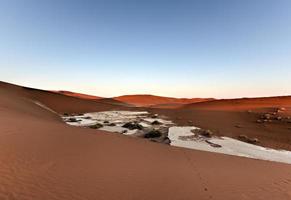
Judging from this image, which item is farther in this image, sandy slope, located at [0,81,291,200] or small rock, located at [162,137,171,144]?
small rock, located at [162,137,171,144]

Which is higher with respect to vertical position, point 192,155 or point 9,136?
point 9,136

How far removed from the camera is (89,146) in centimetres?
1120

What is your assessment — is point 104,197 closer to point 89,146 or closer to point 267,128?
point 89,146

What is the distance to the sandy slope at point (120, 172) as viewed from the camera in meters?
6.45

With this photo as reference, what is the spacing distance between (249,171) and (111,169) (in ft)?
16.6

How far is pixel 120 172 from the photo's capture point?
8.22m

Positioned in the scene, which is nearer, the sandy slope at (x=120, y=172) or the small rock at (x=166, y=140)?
the sandy slope at (x=120, y=172)

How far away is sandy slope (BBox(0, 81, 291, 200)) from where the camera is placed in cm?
645

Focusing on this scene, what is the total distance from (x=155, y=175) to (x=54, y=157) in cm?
357

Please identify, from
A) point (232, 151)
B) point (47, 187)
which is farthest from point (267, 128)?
point (47, 187)

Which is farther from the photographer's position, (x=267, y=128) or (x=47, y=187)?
(x=267, y=128)

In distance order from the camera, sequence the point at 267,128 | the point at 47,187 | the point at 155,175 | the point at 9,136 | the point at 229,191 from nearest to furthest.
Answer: the point at 47,187
the point at 229,191
the point at 155,175
the point at 9,136
the point at 267,128

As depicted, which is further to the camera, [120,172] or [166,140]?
[166,140]

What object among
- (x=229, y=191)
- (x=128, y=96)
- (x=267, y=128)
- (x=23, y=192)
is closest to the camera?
(x=23, y=192)
